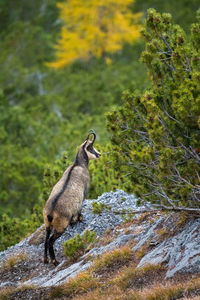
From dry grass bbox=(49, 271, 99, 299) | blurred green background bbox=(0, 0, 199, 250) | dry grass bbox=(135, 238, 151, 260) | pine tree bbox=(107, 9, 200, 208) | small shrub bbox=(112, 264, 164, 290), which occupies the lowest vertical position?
blurred green background bbox=(0, 0, 199, 250)

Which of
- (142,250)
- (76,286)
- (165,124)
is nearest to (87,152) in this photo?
(142,250)

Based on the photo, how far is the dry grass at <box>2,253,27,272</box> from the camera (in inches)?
457

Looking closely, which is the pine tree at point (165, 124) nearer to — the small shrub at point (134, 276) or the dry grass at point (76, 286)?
the small shrub at point (134, 276)

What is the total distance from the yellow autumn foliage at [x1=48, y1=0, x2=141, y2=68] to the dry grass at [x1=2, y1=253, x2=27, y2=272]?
3152cm

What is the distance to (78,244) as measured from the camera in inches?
420

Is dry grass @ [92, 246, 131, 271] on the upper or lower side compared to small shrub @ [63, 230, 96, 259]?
upper

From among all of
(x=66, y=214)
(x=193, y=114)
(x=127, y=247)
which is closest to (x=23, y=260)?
(x=66, y=214)

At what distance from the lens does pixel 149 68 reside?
898 centimetres

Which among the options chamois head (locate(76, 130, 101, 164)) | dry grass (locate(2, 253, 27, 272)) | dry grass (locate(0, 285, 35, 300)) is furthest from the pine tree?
dry grass (locate(2, 253, 27, 272))

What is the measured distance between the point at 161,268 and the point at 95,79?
3167cm

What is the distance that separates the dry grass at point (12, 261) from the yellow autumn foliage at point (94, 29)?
3152 centimetres

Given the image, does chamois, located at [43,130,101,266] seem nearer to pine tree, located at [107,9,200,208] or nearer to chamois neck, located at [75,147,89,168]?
chamois neck, located at [75,147,89,168]

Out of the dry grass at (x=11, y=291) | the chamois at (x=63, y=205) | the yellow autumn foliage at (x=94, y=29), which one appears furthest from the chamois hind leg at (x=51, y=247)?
the yellow autumn foliage at (x=94, y=29)

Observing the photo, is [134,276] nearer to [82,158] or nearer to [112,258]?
[112,258]
